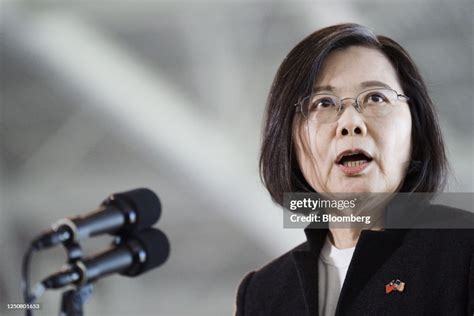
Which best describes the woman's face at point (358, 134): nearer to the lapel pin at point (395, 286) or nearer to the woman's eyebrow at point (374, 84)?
the woman's eyebrow at point (374, 84)

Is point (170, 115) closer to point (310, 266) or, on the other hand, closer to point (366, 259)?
point (310, 266)

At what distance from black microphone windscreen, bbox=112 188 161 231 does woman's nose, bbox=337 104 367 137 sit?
2.25ft

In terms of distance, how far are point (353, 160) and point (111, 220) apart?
789mm

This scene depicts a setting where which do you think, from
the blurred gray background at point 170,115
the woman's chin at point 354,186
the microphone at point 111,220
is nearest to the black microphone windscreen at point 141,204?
the microphone at point 111,220

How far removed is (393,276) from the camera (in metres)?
1.84

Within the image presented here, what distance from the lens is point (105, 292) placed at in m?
2.42

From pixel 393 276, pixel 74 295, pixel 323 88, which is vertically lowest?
pixel 74 295

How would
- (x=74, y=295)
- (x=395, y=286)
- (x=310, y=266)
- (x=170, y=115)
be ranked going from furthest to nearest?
(x=170, y=115), (x=310, y=266), (x=395, y=286), (x=74, y=295)

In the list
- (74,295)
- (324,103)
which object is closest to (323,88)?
(324,103)

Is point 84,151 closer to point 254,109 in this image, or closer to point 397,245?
point 254,109

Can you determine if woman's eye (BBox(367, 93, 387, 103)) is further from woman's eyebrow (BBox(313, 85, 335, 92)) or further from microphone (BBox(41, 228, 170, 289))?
microphone (BBox(41, 228, 170, 289))

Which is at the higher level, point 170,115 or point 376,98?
point 170,115

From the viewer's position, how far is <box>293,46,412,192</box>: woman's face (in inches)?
77.1

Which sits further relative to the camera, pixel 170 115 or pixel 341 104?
pixel 170 115
